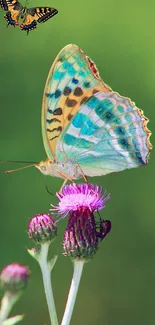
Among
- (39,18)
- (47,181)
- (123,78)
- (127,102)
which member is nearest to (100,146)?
(127,102)

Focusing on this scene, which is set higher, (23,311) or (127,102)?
(127,102)

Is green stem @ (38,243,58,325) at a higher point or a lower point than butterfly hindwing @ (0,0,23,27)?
lower

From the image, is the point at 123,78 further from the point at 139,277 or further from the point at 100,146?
the point at 100,146

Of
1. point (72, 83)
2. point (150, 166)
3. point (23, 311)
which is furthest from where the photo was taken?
point (150, 166)

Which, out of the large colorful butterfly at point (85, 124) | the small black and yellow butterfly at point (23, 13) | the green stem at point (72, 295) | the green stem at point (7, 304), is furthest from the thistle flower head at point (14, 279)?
the small black and yellow butterfly at point (23, 13)

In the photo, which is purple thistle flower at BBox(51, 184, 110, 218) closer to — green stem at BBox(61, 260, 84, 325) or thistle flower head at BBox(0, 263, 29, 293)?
green stem at BBox(61, 260, 84, 325)

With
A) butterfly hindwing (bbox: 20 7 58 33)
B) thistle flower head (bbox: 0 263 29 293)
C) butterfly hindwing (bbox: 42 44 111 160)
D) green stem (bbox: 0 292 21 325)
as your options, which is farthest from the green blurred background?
green stem (bbox: 0 292 21 325)
